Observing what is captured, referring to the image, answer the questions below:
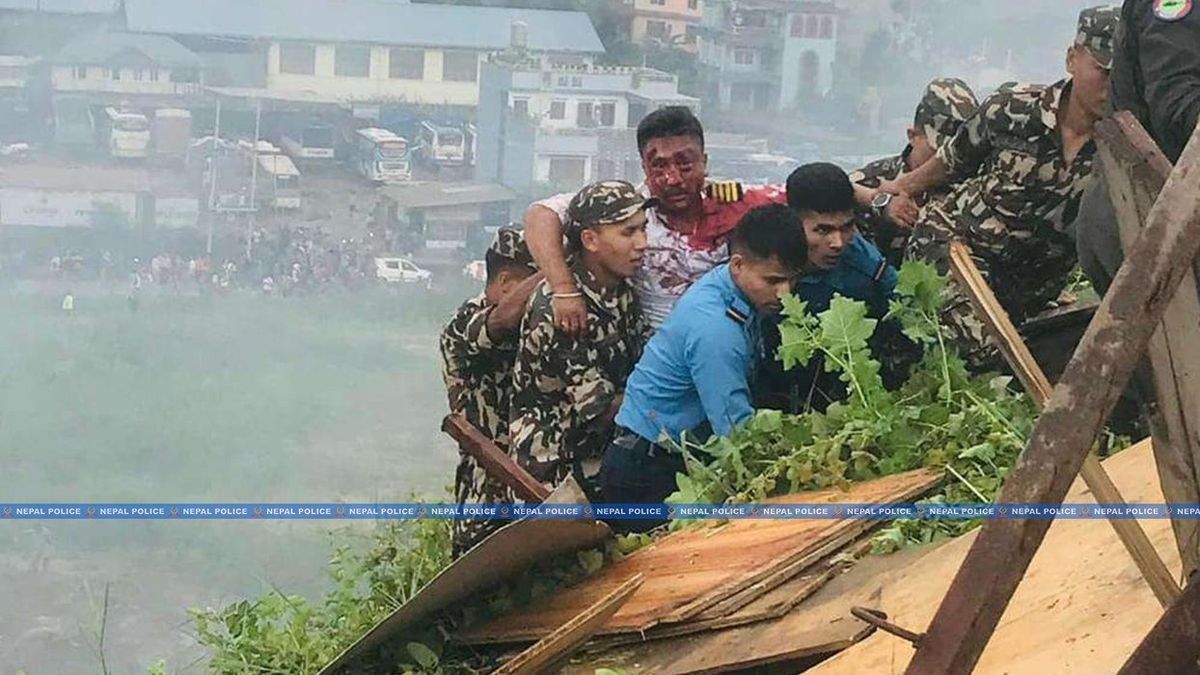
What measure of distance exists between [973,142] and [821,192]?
503mm

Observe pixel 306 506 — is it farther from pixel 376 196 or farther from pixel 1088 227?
pixel 1088 227

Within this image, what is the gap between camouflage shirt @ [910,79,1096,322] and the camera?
165 inches

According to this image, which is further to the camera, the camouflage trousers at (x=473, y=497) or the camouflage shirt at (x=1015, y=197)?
the camouflage trousers at (x=473, y=497)

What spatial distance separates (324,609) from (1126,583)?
2645mm

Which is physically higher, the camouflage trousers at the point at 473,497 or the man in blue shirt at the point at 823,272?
the man in blue shirt at the point at 823,272

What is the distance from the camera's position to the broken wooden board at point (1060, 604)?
242 cm

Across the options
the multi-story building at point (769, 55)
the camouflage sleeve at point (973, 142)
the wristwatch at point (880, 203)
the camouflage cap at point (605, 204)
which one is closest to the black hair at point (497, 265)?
the camouflage cap at point (605, 204)

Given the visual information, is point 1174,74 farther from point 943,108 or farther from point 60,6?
point 60,6

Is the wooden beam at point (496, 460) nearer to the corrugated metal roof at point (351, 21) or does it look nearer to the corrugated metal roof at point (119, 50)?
the corrugated metal roof at point (351, 21)

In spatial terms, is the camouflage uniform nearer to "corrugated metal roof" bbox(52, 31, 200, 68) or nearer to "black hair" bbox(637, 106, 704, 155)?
"black hair" bbox(637, 106, 704, 155)

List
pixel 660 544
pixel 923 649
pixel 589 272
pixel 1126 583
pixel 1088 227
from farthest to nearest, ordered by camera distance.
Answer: pixel 589 272, pixel 660 544, pixel 1088 227, pixel 1126 583, pixel 923 649

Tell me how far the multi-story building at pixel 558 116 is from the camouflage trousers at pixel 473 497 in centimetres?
218

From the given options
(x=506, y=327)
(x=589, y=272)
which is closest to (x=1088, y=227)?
(x=589, y=272)

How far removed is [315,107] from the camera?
8.73 metres
